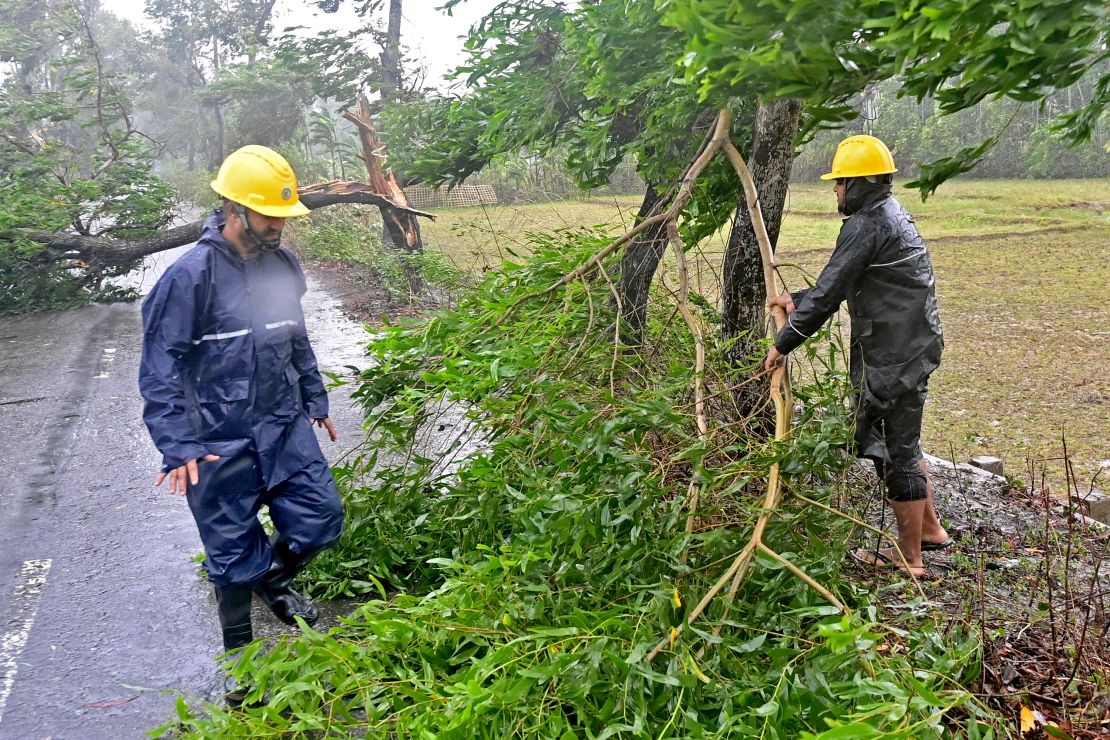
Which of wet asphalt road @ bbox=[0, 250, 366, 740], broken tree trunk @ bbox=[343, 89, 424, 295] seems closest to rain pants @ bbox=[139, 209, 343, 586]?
wet asphalt road @ bbox=[0, 250, 366, 740]

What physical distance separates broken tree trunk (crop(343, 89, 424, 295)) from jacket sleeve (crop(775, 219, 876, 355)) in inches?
380

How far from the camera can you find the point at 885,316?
399 centimetres

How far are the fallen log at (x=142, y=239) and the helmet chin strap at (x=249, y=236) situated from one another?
9449 mm

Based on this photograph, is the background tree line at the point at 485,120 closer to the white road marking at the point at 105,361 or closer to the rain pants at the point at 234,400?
the rain pants at the point at 234,400

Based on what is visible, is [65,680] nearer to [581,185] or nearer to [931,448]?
[581,185]

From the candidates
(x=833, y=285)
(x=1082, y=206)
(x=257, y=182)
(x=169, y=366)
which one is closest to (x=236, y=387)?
(x=169, y=366)

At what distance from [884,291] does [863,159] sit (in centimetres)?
60

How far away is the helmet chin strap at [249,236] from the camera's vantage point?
11.5 feet

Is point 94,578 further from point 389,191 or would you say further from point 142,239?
point 142,239

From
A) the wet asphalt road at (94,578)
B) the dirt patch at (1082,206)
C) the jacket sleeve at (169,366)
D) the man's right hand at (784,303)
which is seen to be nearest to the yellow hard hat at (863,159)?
the man's right hand at (784,303)

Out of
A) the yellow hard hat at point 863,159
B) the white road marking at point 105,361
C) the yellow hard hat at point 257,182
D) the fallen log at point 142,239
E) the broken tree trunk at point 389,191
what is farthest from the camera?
the broken tree trunk at point 389,191

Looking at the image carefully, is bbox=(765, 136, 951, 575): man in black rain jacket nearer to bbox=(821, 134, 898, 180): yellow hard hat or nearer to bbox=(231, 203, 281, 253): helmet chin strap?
bbox=(821, 134, 898, 180): yellow hard hat

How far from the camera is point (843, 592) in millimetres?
3189

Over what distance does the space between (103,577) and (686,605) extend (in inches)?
132
